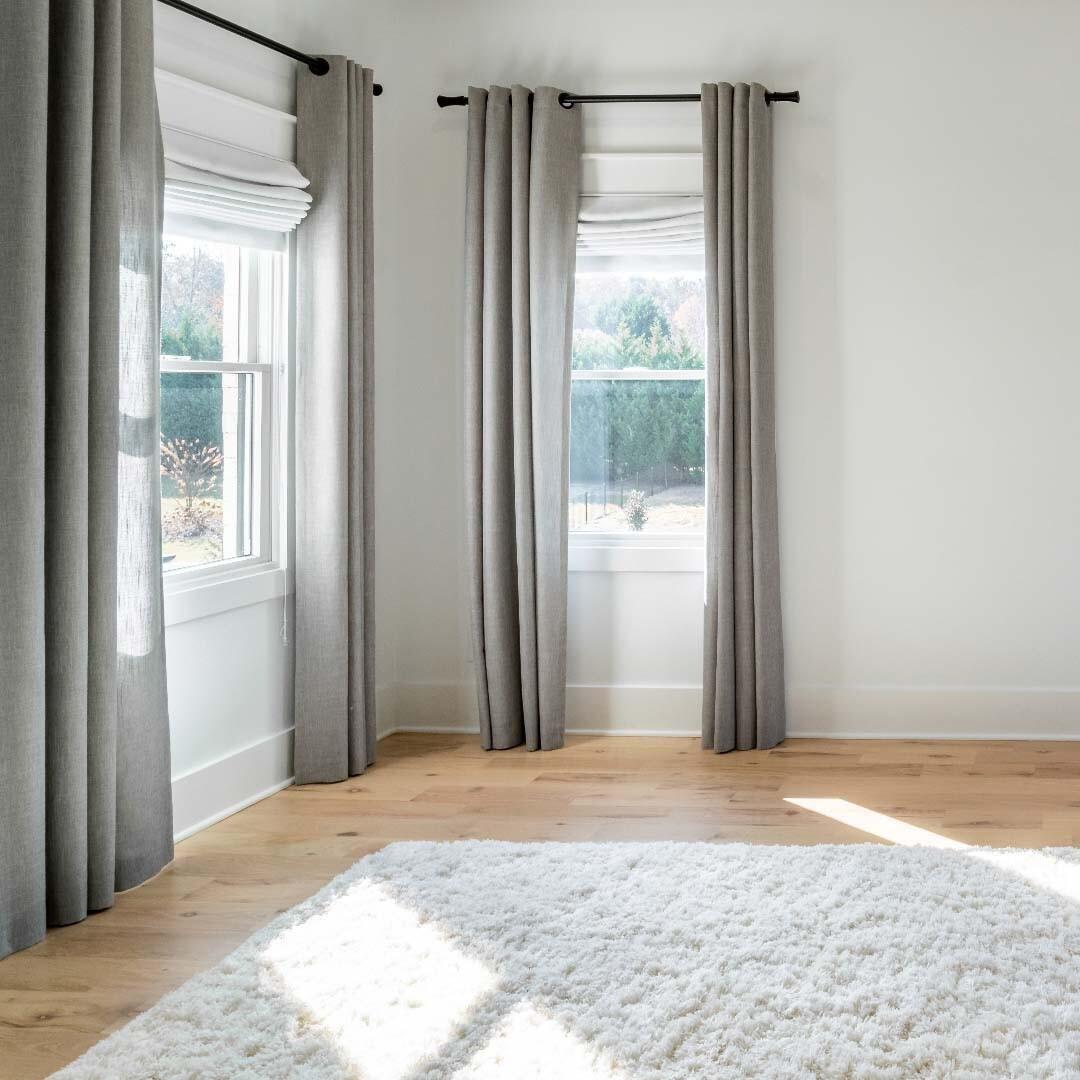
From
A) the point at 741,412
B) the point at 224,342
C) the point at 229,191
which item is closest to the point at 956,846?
the point at 741,412

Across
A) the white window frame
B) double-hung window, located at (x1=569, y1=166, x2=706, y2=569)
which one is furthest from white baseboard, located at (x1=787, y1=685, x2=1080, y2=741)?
the white window frame

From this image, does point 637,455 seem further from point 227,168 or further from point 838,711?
point 227,168

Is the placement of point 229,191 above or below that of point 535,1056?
above

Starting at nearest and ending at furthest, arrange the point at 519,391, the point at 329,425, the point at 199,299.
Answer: the point at 199,299
the point at 329,425
the point at 519,391

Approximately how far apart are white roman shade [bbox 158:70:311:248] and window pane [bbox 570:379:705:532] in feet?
4.70

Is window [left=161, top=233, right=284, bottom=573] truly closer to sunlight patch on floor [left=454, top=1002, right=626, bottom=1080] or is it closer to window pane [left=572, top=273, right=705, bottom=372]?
window pane [left=572, top=273, right=705, bottom=372]

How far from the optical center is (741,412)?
4508 millimetres

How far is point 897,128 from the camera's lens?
4.62 meters

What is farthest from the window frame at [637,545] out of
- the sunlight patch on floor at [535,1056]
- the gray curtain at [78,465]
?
the sunlight patch on floor at [535,1056]

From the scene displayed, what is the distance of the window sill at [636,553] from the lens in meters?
4.78

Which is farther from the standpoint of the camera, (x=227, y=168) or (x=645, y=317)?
(x=645, y=317)

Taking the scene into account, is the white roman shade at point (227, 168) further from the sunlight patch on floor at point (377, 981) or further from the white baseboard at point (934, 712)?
the white baseboard at point (934, 712)

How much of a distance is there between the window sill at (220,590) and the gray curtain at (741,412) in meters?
1.60

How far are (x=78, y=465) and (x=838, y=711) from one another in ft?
9.97
